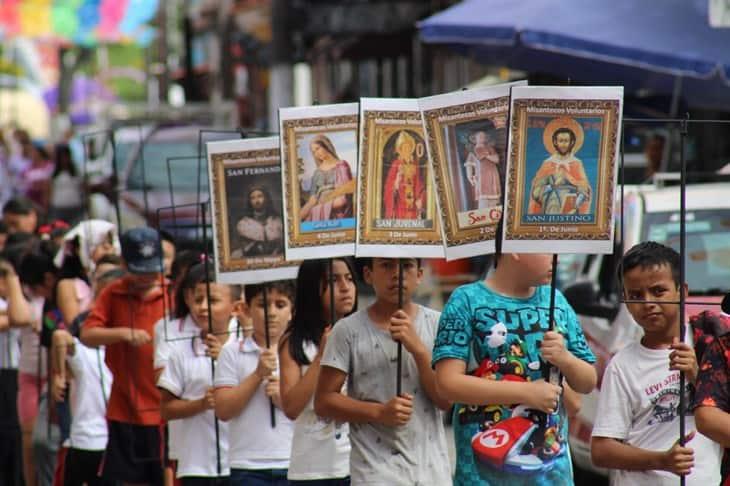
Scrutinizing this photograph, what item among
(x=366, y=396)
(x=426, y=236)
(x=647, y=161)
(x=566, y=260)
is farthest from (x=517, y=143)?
(x=647, y=161)

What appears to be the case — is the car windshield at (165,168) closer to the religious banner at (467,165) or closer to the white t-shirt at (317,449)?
the white t-shirt at (317,449)

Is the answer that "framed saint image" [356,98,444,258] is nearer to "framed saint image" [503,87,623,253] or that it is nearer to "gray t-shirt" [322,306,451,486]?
"gray t-shirt" [322,306,451,486]

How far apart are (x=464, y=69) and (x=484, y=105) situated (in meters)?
19.2

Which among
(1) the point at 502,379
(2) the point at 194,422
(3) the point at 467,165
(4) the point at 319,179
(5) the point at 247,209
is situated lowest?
(2) the point at 194,422

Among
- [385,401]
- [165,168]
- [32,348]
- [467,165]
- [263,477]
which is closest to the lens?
[467,165]

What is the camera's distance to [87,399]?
30.0ft

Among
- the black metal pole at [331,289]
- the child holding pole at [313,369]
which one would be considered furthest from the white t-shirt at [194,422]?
the black metal pole at [331,289]

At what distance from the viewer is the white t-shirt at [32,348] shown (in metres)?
10.3

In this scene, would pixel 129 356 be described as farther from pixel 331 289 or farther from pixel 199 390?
pixel 331 289

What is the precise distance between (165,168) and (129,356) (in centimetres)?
1168

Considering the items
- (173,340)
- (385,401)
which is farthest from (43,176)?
(385,401)

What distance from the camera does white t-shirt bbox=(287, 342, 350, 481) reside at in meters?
6.63

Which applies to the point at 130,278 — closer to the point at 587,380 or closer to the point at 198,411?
the point at 198,411

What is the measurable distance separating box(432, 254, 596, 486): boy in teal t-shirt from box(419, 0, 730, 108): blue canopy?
7.59 metres
